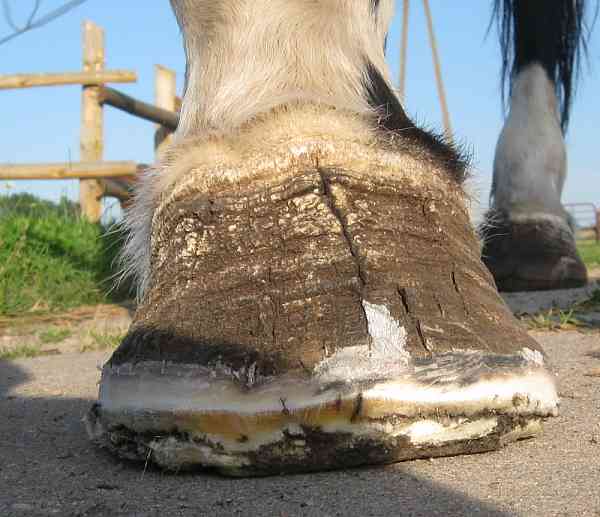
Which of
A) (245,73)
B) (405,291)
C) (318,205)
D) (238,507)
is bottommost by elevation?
(238,507)

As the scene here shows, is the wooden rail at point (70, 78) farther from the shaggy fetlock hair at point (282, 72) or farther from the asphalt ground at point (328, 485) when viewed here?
the asphalt ground at point (328, 485)

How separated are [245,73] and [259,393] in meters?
0.52

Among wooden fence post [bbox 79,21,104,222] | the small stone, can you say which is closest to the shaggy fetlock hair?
the small stone

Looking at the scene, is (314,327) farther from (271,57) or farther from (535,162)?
(535,162)

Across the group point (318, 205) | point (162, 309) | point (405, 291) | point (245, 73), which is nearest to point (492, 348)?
point (405, 291)

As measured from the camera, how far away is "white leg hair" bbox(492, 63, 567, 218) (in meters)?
2.40

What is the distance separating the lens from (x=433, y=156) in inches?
46.6

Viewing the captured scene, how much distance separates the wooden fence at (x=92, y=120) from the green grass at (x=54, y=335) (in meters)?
2.82

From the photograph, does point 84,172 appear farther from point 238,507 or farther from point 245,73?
point 238,507

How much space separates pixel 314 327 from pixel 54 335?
189 cm

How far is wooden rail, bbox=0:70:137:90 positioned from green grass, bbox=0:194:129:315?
184cm

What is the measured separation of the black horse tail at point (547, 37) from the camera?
248cm

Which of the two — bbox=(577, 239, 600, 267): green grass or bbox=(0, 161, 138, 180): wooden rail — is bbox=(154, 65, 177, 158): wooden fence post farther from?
bbox=(577, 239, 600, 267): green grass

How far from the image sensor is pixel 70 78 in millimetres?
5781
